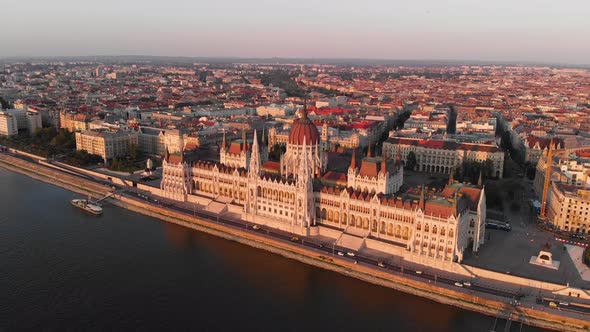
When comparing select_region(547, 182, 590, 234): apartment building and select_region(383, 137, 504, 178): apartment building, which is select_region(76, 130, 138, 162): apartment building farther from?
select_region(547, 182, 590, 234): apartment building

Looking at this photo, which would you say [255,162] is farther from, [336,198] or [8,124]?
[8,124]

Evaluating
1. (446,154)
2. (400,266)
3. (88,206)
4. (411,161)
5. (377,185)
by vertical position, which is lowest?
(88,206)

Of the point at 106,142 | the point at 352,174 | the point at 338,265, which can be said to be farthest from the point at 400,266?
the point at 106,142

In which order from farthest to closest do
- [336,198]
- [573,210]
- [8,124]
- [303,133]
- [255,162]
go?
[8,124], [303,133], [255,162], [573,210], [336,198]

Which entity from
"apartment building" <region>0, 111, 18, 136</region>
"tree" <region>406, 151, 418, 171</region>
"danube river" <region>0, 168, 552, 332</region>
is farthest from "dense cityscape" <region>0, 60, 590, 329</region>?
"danube river" <region>0, 168, 552, 332</region>

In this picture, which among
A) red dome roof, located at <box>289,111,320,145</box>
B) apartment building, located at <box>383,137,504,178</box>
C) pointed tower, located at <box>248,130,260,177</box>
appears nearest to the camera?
pointed tower, located at <box>248,130,260,177</box>

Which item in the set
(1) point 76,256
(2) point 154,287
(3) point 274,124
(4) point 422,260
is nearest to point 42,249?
(1) point 76,256

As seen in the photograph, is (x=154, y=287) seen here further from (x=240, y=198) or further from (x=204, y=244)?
(x=240, y=198)
